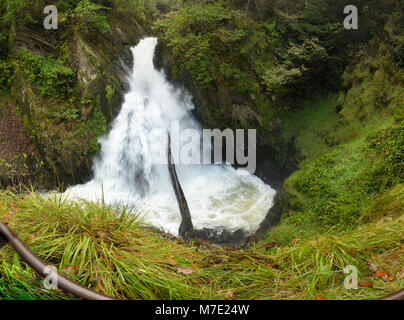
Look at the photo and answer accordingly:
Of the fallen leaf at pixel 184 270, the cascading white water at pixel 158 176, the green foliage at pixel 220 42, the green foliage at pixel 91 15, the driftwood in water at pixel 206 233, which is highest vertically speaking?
the green foliage at pixel 91 15

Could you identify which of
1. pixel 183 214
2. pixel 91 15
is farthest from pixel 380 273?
pixel 91 15

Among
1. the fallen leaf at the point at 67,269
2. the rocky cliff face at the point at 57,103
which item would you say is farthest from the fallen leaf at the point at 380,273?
the rocky cliff face at the point at 57,103

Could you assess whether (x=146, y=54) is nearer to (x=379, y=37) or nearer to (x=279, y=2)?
(x=279, y=2)

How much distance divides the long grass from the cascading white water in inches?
193

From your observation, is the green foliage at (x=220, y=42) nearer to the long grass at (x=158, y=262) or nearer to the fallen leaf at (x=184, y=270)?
the long grass at (x=158, y=262)

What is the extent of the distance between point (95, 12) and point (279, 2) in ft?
20.9

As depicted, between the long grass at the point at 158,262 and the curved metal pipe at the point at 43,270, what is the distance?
7.9 inches

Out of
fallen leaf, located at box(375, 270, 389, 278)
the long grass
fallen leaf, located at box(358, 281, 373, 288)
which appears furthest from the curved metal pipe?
fallen leaf, located at box(375, 270, 389, 278)

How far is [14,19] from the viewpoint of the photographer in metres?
8.76

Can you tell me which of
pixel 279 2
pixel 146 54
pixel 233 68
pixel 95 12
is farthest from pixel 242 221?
pixel 95 12

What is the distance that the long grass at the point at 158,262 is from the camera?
1.72 meters

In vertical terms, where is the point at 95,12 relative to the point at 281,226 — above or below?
above

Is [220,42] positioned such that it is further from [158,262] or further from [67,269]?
[67,269]

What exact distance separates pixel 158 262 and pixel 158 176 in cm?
705
